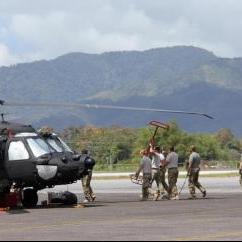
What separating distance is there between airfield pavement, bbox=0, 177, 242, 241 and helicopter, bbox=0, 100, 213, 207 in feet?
3.13

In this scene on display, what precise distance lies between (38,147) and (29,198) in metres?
2.10

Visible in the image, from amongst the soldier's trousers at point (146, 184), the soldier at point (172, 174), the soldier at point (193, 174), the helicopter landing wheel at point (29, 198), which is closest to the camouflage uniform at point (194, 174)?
the soldier at point (193, 174)

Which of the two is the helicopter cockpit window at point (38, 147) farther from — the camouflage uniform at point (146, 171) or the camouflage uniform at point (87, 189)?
the camouflage uniform at point (146, 171)

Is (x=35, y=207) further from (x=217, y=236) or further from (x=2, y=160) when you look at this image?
(x=217, y=236)

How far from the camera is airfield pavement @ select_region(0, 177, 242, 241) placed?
15781 mm

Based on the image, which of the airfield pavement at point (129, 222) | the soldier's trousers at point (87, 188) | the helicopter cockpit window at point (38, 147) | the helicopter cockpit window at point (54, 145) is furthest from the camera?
the soldier's trousers at point (87, 188)

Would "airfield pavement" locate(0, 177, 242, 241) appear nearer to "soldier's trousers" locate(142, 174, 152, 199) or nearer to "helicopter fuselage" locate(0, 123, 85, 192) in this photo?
"helicopter fuselage" locate(0, 123, 85, 192)

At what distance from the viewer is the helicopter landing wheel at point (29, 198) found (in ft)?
87.0

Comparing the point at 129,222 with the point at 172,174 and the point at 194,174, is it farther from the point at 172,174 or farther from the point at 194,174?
the point at 194,174

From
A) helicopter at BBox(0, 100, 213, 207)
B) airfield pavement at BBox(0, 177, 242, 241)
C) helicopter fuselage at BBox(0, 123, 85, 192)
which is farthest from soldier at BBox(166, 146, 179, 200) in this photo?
helicopter fuselage at BBox(0, 123, 85, 192)

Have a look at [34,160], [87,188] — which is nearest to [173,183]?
[87,188]

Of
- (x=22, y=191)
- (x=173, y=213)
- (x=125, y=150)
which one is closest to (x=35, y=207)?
(x=22, y=191)

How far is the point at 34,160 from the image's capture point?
24891 millimetres

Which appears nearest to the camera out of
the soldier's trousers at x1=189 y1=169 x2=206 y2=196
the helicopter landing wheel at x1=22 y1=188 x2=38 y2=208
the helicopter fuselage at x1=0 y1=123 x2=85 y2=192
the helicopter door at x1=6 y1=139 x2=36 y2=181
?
the helicopter fuselage at x1=0 y1=123 x2=85 y2=192
